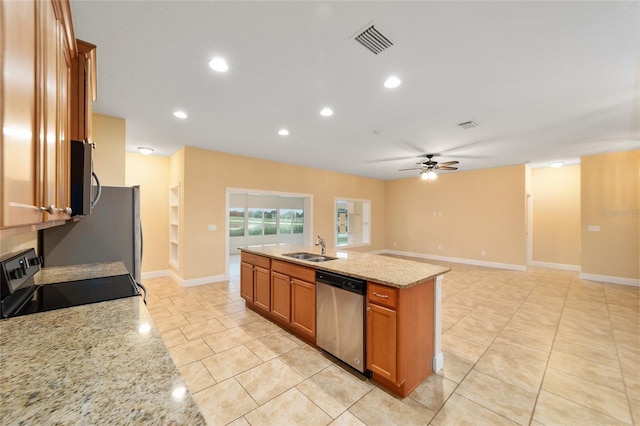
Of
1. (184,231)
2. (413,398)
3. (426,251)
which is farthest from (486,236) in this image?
(184,231)

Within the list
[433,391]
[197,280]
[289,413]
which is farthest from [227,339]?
[197,280]

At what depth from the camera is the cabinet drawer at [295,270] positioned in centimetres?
268

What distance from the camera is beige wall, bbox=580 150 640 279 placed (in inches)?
198

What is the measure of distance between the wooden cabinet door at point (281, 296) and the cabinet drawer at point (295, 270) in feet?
0.22

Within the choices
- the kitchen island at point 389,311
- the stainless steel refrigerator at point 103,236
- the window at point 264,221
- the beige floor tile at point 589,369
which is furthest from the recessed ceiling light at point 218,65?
the window at point 264,221

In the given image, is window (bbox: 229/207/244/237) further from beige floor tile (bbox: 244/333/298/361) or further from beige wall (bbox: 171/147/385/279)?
beige floor tile (bbox: 244/333/298/361)

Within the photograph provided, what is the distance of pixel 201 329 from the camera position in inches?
123

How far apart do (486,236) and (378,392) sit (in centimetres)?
639

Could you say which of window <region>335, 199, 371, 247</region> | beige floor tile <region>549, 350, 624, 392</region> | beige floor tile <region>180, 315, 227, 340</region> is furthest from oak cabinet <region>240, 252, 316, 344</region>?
window <region>335, 199, 371, 247</region>

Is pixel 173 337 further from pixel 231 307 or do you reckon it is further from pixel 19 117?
pixel 19 117

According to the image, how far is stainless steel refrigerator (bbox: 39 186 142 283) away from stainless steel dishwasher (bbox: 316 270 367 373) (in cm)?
208

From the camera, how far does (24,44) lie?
0.73 metres

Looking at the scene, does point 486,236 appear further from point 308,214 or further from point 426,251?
point 308,214

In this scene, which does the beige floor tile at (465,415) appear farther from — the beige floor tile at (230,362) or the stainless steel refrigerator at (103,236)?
the stainless steel refrigerator at (103,236)
